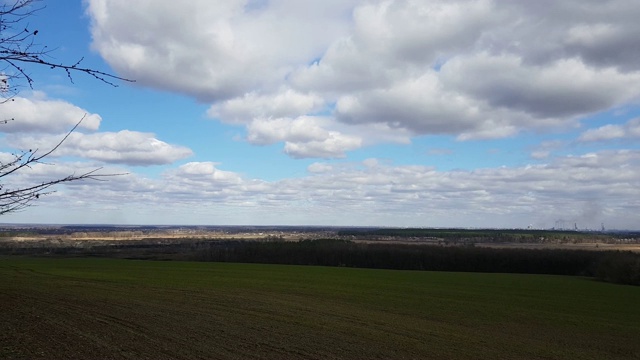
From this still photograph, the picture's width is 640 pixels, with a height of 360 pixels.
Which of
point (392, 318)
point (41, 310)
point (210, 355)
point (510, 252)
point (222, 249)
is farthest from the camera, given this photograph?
point (222, 249)

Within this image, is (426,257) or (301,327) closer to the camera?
(301,327)

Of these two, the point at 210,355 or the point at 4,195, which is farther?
the point at 210,355

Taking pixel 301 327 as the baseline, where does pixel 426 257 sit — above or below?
below

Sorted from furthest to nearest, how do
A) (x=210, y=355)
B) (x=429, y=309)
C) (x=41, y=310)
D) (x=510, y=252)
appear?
(x=510, y=252) → (x=429, y=309) → (x=41, y=310) → (x=210, y=355)

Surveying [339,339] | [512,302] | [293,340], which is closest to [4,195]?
[293,340]

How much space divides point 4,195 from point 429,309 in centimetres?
3125

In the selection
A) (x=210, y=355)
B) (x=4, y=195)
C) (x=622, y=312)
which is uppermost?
(x=4, y=195)

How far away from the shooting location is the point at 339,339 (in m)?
19.3

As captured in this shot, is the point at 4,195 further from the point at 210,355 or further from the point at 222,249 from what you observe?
the point at 222,249

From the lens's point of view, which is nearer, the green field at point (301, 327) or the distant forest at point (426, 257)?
the green field at point (301, 327)

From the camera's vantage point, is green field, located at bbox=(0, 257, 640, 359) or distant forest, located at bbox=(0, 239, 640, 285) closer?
green field, located at bbox=(0, 257, 640, 359)

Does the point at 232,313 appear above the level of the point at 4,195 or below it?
below

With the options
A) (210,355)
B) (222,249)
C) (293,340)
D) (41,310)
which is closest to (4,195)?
(210,355)

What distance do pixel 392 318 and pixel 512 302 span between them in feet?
59.8
